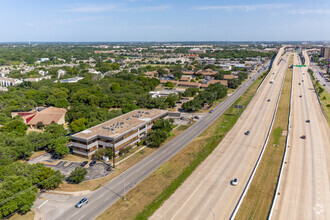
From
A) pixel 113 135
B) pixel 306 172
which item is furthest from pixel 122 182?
pixel 306 172

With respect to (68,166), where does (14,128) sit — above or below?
above

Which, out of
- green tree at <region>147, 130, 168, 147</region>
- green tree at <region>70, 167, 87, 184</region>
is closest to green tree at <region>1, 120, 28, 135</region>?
green tree at <region>70, 167, 87, 184</region>

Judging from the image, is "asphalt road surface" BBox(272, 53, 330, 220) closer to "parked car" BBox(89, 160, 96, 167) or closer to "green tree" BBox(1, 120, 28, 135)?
"parked car" BBox(89, 160, 96, 167)

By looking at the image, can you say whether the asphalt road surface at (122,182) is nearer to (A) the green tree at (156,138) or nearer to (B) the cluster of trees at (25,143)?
(A) the green tree at (156,138)

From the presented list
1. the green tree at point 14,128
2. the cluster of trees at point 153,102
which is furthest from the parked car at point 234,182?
the green tree at point 14,128

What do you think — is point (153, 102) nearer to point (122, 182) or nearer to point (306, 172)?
point (122, 182)

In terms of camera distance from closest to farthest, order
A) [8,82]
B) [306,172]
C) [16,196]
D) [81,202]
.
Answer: [16,196], [81,202], [306,172], [8,82]

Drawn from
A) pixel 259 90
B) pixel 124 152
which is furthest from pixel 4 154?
pixel 259 90

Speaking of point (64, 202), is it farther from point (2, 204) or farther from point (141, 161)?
point (141, 161)
